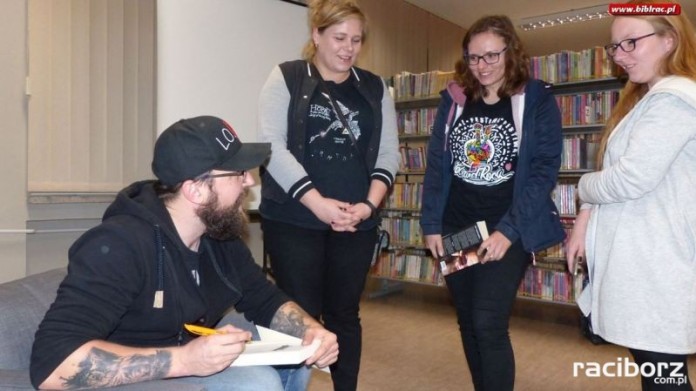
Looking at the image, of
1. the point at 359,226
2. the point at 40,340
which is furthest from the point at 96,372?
the point at 359,226

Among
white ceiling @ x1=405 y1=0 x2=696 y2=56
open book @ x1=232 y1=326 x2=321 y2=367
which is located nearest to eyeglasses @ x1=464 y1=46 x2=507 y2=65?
open book @ x1=232 y1=326 x2=321 y2=367

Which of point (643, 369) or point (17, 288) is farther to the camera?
point (643, 369)

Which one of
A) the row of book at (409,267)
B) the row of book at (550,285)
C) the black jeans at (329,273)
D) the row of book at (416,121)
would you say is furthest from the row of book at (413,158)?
the black jeans at (329,273)

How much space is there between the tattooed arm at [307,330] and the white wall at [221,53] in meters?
1.99

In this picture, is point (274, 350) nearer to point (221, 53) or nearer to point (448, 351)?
point (448, 351)

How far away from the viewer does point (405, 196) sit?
14.1 feet

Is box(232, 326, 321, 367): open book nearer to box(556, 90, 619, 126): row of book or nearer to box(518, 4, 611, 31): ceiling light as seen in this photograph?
box(556, 90, 619, 126): row of book

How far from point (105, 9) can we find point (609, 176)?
2836mm

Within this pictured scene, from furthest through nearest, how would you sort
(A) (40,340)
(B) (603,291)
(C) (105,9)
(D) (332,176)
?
1. (C) (105,9)
2. (D) (332,176)
3. (B) (603,291)
4. (A) (40,340)

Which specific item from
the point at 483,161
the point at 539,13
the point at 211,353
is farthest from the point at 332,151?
the point at 539,13

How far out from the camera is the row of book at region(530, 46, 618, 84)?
3398 millimetres

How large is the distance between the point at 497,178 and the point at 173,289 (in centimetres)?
110

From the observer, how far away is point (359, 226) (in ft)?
5.85

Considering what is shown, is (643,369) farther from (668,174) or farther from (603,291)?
(668,174)
